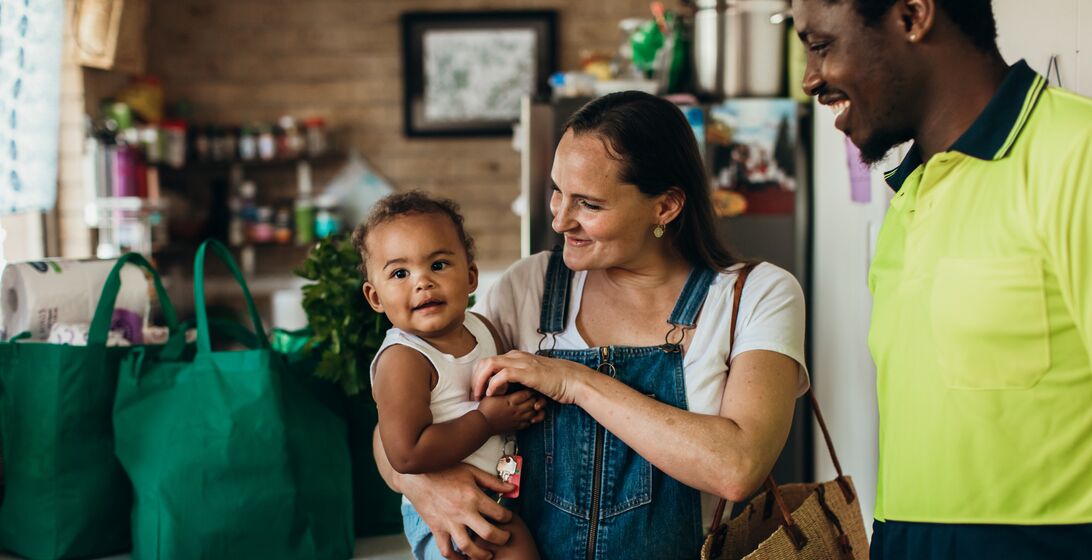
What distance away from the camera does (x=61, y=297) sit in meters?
1.93

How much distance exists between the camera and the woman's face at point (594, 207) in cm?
155

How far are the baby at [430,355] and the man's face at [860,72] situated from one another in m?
0.65

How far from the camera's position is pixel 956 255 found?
1.06 metres

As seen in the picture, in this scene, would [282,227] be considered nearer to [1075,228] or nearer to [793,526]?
[793,526]

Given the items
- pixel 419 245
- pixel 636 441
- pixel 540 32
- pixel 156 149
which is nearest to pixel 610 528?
pixel 636 441

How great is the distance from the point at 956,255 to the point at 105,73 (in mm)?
5042

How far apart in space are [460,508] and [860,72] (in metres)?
0.85

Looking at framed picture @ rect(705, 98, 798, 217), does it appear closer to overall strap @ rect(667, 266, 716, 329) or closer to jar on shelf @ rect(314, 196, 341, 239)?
overall strap @ rect(667, 266, 716, 329)

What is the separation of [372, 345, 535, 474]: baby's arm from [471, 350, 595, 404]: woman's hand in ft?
0.10

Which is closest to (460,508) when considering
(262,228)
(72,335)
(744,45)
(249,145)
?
(72,335)

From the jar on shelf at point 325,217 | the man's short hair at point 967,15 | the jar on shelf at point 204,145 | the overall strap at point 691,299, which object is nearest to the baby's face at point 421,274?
the overall strap at point 691,299

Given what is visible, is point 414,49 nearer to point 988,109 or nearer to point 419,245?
point 419,245

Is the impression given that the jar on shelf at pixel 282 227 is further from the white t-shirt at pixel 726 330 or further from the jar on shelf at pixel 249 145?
the white t-shirt at pixel 726 330

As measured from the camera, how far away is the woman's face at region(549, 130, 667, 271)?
1554 millimetres
